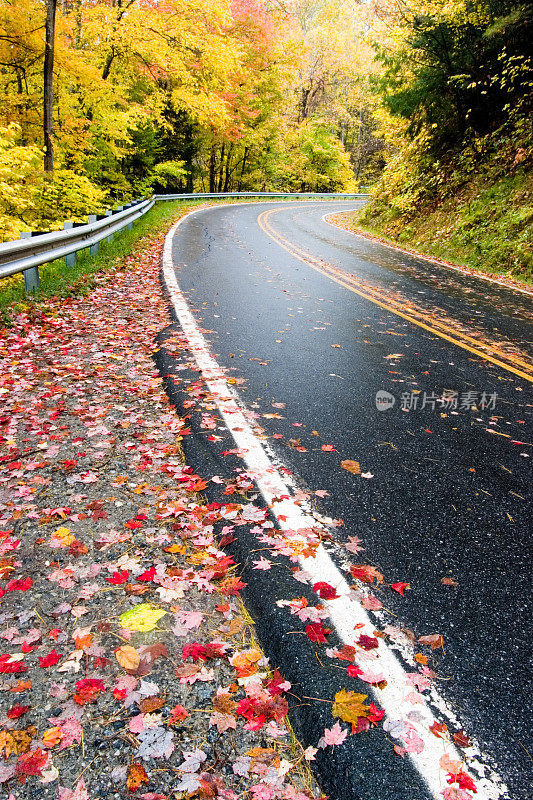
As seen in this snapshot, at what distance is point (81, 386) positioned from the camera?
4820mm

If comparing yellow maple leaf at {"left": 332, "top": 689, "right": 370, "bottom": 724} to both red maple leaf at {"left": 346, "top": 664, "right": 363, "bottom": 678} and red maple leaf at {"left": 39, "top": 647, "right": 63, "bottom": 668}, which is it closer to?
red maple leaf at {"left": 346, "top": 664, "right": 363, "bottom": 678}

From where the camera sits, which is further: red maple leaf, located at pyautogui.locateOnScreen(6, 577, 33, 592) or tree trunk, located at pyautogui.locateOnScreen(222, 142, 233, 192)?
tree trunk, located at pyautogui.locateOnScreen(222, 142, 233, 192)

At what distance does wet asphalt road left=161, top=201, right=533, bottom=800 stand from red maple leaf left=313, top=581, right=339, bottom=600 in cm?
10

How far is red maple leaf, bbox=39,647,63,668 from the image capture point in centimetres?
205

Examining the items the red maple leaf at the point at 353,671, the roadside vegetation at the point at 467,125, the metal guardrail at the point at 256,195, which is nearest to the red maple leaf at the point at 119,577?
the red maple leaf at the point at 353,671

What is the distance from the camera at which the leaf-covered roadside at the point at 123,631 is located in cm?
172

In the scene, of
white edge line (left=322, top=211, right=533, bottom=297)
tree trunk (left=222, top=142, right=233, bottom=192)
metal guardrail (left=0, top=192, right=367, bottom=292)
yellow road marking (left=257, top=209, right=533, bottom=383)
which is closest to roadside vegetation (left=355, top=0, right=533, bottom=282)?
white edge line (left=322, top=211, right=533, bottom=297)

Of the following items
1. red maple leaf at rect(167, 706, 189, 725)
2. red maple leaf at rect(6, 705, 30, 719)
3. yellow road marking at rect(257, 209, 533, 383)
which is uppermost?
yellow road marking at rect(257, 209, 533, 383)

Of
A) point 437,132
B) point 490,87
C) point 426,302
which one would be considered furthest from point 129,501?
point 437,132

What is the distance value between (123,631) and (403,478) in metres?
1.99

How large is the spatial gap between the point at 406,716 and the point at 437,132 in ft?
64.3

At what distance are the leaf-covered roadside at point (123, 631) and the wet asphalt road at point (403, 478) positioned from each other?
165mm

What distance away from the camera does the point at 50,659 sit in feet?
6.81

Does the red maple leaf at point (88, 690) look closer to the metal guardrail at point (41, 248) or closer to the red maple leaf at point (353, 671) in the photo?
the red maple leaf at point (353, 671)
